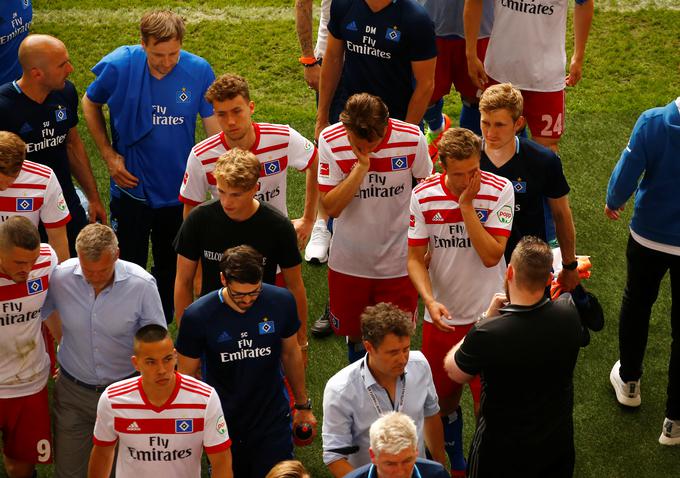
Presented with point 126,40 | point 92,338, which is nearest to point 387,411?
point 92,338

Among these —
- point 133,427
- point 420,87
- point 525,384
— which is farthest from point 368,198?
point 133,427

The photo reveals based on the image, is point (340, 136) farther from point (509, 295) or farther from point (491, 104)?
point (509, 295)

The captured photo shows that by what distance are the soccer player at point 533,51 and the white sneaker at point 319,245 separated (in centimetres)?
150

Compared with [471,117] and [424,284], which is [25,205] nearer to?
[424,284]

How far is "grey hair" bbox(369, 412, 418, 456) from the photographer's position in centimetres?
400

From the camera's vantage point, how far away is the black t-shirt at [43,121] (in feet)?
20.3

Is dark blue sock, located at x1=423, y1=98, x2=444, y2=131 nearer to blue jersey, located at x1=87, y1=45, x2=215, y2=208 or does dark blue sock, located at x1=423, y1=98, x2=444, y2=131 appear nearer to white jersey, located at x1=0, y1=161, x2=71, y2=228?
blue jersey, located at x1=87, y1=45, x2=215, y2=208

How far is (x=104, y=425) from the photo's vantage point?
4.59 m

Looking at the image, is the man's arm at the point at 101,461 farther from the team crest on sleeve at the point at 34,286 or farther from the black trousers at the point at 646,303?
the black trousers at the point at 646,303

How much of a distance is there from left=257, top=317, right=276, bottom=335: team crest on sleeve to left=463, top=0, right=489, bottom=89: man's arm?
291 cm

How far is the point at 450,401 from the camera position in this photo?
5469mm

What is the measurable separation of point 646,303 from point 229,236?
7.63 feet

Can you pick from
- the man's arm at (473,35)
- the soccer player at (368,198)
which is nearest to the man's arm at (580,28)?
the man's arm at (473,35)

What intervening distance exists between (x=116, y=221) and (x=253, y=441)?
2.16 metres
